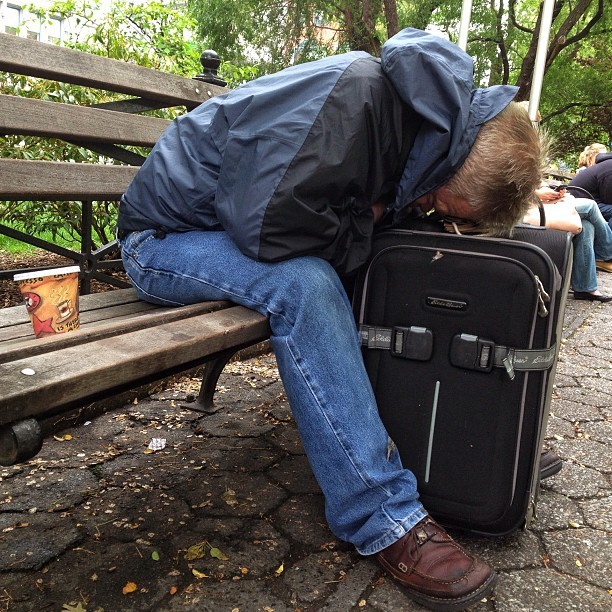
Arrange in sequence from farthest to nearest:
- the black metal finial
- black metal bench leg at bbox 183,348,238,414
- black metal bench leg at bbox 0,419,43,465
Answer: the black metal finial → black metal bench leg at bbox 183,348,238,414 → black metal bench leg at bbox 0,419,43,465

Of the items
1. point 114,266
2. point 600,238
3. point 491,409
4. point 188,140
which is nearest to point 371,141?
point 188,140

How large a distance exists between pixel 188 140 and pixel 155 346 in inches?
32.5

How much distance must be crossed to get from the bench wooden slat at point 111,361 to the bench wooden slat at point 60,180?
0.91 m

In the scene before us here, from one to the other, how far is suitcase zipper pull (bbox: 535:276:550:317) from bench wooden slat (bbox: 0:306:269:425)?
729 mm

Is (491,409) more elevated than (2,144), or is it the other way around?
(2,144)

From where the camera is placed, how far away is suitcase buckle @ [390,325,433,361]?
6.48 feet

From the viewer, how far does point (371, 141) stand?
1.84 metres

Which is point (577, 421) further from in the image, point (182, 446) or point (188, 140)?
point (188, 140)

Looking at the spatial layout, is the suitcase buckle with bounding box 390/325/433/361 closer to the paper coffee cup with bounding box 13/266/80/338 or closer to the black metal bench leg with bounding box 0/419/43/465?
the paper coffee cup with bounding box 13/266/80/338

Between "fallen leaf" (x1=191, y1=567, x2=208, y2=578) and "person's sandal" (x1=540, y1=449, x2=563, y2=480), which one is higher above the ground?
"person's sandal" (x1=540, y1=449, x2=563, y2=480)

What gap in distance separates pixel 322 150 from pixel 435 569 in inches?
42.0

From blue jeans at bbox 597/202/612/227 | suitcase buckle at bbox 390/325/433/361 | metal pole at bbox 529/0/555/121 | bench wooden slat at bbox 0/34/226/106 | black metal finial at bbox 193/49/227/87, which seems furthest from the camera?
blue jeans at bbox 597/202/612/227

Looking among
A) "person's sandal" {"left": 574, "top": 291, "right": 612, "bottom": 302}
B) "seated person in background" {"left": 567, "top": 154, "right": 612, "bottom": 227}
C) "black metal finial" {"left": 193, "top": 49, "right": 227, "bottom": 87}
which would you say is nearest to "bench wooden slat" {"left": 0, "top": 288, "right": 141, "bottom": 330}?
"black metal finial" {"left": 193, "top": 49, "right": 227, "bottom": 87}

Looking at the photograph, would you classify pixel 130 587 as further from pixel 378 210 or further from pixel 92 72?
pixel 92 72
